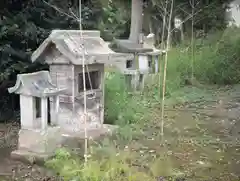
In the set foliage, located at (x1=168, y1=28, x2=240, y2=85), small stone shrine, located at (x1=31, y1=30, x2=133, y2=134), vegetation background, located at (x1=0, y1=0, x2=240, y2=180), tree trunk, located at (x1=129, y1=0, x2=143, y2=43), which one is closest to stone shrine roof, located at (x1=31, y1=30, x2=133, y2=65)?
small stone shrine, located at (x1=31, y1=30, x2=133, y2=134)

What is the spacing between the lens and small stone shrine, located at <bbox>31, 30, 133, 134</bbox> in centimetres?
591

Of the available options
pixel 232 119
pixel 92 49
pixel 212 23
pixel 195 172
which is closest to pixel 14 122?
pixel 92 49

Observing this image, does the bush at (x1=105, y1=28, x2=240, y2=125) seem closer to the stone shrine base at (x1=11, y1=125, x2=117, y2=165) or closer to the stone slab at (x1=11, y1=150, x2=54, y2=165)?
the stone shrine base at (x1=11, y1=125, x2=117, y2=165)

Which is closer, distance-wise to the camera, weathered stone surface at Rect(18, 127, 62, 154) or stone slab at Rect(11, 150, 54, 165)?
stone slab at Rect(11, 150, 54, 165)

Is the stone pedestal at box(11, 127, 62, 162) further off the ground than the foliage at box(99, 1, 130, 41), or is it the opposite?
the foliage at box(99, 1, 130, 41)

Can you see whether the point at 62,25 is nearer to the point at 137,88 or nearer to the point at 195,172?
the point at 137,88

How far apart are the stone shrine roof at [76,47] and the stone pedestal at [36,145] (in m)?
1.27

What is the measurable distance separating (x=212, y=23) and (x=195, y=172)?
13.9 metres

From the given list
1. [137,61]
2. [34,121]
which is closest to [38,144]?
[34,121]

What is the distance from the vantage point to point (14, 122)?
294 inches

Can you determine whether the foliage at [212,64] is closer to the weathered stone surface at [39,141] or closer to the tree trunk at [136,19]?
the tree trunk at [136,19]

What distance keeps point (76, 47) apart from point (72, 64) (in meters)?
0.30

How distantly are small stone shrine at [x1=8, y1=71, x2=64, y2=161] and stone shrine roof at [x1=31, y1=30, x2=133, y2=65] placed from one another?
62cm

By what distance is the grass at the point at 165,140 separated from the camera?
478 centimetres
